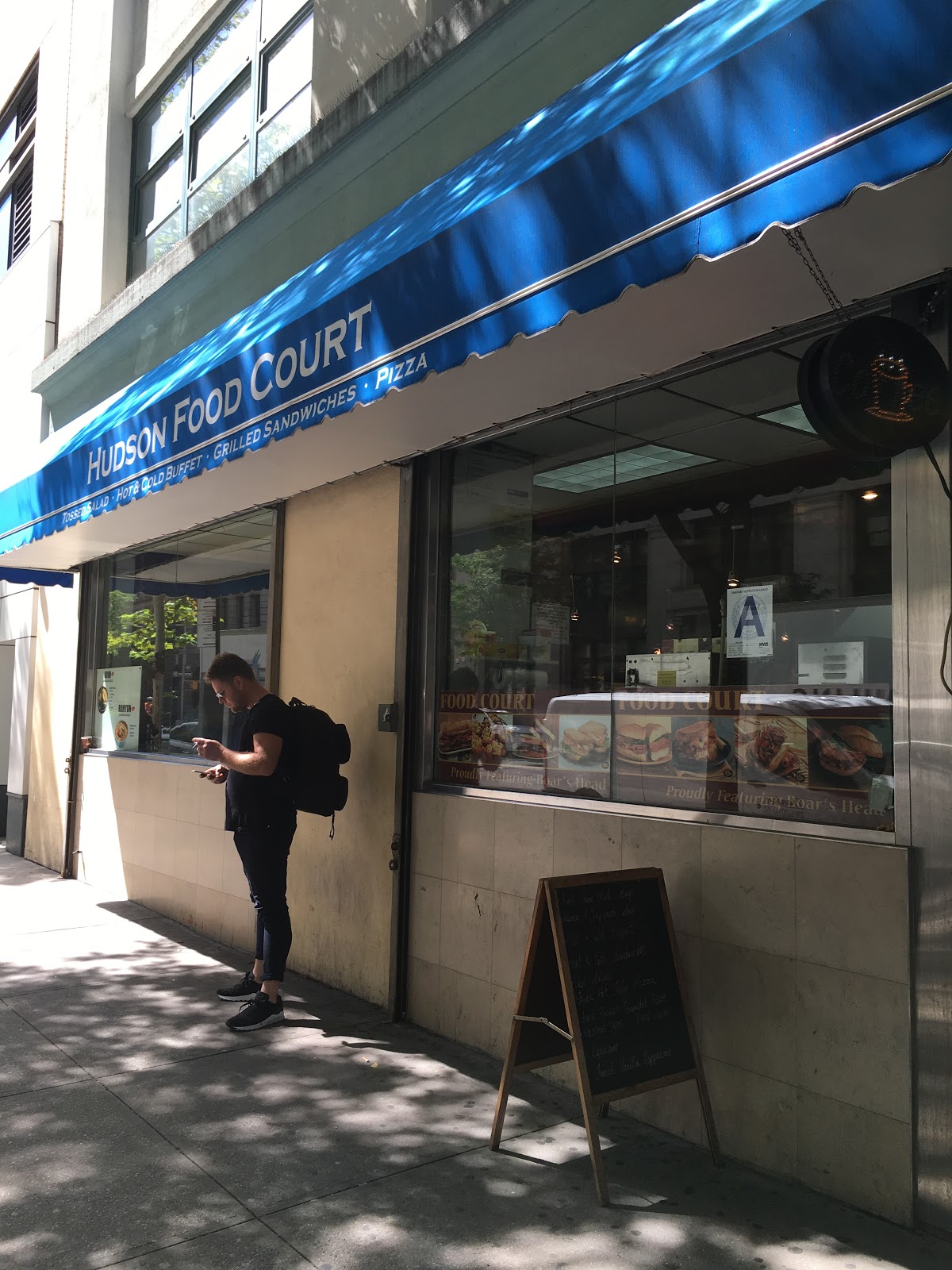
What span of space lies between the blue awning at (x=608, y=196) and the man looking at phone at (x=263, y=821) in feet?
4.38

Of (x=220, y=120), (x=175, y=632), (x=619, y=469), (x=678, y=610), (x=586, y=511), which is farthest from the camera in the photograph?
(x=220, y=120)

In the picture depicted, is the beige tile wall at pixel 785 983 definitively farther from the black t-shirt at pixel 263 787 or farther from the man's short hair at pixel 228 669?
the man's short hair at pixel 228 669

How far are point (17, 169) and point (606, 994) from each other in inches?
546

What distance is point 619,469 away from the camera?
4.89 m

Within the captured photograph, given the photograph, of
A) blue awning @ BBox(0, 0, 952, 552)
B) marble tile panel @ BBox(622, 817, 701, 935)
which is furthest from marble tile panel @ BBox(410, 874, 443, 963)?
blue awning @ BBox(0, 0, 952, 552)

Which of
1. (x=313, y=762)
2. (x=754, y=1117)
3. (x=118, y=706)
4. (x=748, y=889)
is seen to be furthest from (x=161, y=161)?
(x=754, y=1117)

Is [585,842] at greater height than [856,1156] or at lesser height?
greater

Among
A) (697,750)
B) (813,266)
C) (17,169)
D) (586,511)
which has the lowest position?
(697,750)

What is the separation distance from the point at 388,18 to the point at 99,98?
5.95m

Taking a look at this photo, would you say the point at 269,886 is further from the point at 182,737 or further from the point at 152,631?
the point at 152,631

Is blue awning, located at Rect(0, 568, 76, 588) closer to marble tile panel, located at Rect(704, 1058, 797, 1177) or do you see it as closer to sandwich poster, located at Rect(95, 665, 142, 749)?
sandwich poster, located at Rect(95, 665, 142, 749)

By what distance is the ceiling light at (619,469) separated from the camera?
4672mm

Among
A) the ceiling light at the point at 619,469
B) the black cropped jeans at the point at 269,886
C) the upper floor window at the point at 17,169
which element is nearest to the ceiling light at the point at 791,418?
the ceiling light at the point at 619,469

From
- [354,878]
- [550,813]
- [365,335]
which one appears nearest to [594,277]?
[365,335]
